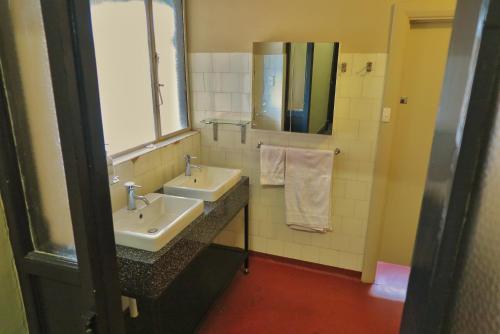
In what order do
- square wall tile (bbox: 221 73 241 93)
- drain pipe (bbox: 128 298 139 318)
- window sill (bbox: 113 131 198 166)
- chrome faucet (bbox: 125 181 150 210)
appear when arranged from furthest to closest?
square wall tile (bbox: 221 73 241 93) < window sill (bbox: 113 131 198 166) < chrome faucet (bbox: 125 181 150 210) < drain pipe (bbox: 128 298 139 318)

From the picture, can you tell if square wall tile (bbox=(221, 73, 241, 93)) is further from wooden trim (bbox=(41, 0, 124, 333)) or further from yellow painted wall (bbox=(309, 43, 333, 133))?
wooden trim (bbox=(41, 0, 124, 333))

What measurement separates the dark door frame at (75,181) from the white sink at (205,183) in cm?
134

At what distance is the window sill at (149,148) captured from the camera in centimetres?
205

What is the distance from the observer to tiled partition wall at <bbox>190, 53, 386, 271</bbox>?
2.45 meters

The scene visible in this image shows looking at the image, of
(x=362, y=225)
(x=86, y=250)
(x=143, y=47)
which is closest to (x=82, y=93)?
(x=86, y=250)

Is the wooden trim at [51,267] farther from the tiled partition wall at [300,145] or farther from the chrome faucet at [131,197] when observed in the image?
the tiled partition wall at [300,145]

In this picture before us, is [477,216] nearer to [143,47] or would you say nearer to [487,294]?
[487,294]

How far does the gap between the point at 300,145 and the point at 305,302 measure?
124cm

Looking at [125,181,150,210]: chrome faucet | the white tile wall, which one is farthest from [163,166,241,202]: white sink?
the white tile wall

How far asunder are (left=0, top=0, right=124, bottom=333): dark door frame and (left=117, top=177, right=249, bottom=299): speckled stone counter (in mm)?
560

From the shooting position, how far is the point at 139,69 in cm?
227

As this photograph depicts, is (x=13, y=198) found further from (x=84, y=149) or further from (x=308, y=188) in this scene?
(x=308, y=188)

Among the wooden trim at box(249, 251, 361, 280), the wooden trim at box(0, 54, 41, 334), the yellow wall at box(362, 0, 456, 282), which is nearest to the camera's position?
the wooden trim at box(0, 54, 41, 334)

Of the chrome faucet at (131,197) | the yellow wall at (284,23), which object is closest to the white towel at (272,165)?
the yellow wall at (284,23)
